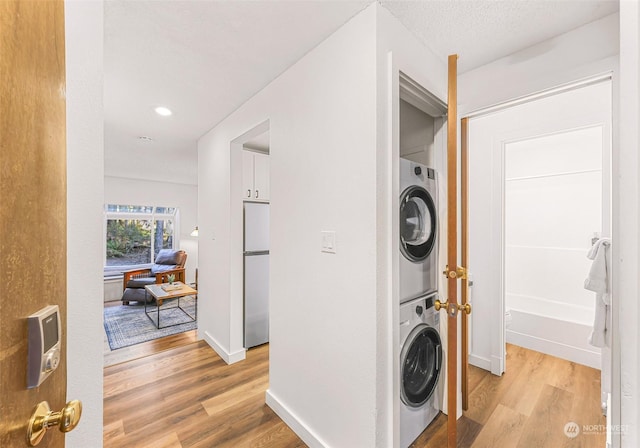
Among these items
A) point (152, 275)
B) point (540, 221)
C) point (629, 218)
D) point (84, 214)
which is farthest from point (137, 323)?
point (540, 221)

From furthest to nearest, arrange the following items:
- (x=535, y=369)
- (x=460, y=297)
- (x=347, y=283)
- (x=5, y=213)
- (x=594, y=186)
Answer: (x=594, y=186) < (x=535, y=369) < (x=460, y=297) < (x=347, y=283) < (x=5, y=213)

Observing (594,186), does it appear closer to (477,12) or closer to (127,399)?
(477,12)

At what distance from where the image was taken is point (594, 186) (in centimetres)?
301

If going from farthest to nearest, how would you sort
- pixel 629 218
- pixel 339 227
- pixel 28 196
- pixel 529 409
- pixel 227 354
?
pixel 227 354, pixel 529 409, pixel 339 227, pixel 629 218, pixel 28 196

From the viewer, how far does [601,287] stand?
1890mm

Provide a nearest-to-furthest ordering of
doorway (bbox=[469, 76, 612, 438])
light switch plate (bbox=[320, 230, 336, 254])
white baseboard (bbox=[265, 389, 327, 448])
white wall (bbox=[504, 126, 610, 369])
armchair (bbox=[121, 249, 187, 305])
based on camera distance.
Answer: light switch plate (bbox=[320, 230, 336, 254])
white baseboard (bbox=[265, 389, 327, 448])
doorway (bbox=[469, 76, 612, 438])
white wall (bbox=[504, 126, 610, 369])
armchair (bbox=[121, 249, 187, 305])

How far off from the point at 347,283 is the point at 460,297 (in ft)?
3.25

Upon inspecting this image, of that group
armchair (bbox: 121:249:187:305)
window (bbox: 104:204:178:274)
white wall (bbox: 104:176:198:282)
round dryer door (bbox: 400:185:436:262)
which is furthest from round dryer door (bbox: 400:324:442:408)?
window (bbox: 104:204:178:274)

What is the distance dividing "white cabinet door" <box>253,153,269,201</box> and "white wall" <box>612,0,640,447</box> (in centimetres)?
289

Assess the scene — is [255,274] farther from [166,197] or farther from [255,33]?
[166,197]

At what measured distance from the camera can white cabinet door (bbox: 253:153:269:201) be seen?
3181 mm

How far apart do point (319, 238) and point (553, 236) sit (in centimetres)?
328

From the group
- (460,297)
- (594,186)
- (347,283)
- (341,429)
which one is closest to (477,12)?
(347,283)

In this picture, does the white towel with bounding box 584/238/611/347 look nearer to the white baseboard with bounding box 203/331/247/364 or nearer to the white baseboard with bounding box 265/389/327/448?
the white baseboard with bounding box 265/389/327/448
